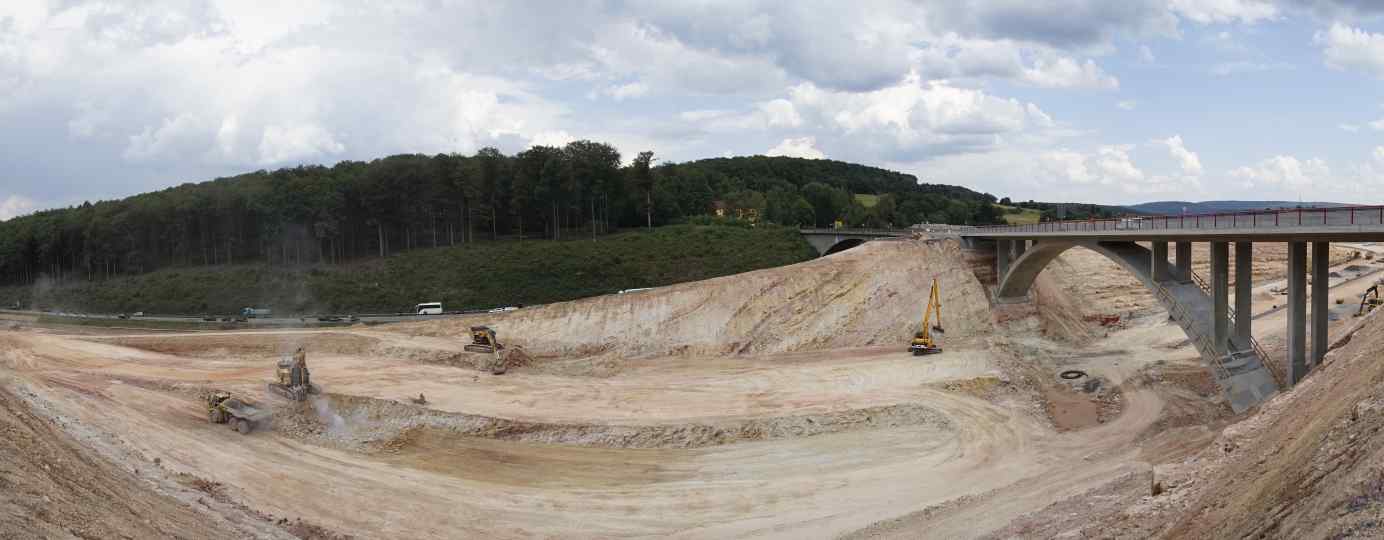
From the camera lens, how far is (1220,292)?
29.0 m

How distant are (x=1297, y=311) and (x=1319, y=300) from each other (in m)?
0.63

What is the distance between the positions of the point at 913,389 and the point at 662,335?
16.5 meters

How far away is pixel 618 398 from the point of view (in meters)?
34.6

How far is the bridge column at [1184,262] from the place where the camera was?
3189cm

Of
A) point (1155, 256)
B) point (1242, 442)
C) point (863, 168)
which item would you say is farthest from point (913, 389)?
point (863, 168)

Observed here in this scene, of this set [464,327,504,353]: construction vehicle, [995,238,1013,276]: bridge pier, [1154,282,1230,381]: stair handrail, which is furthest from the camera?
[995,238,1013,276]: bridge pier

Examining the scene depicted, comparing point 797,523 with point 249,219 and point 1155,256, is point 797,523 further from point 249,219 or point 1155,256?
point 249,219

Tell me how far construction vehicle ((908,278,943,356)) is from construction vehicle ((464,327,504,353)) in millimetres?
22077

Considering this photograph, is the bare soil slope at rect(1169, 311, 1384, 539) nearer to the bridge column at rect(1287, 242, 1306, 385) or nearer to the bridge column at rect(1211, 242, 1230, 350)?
the bridge column at rect(1287, 242, 1306, 385)

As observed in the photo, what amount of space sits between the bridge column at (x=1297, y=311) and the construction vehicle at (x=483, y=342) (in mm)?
34927

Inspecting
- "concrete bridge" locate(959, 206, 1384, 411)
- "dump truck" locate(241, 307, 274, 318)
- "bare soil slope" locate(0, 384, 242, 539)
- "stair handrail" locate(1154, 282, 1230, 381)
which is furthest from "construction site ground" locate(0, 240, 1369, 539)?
"dump truck" locate(241, 307, 274, 318)

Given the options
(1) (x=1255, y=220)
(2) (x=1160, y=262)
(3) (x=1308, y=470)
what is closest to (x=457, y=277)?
(2) (x=1160, y=262)

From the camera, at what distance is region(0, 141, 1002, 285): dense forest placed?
8462 centimetres

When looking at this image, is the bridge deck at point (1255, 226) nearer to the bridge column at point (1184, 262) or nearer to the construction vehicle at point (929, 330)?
the bridge column at point (1184, 262)
